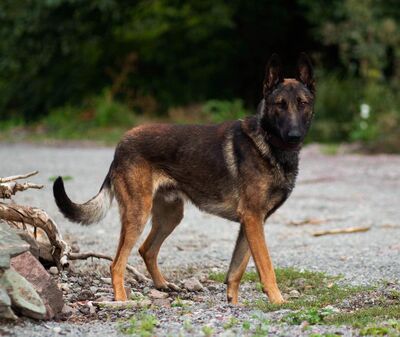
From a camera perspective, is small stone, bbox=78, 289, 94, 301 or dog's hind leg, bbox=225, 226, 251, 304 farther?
dog's hind leg, bbox=225, 226, 251, 304

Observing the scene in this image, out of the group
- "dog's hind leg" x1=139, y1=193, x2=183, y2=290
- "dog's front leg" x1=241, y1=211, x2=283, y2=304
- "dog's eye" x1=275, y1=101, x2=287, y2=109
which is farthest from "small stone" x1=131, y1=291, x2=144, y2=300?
"dog's eye" x1=275, y1=101, x2=287, y2=109

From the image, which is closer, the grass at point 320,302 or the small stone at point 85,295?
the grass at point 320,302

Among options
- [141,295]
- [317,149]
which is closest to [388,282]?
[141,295]

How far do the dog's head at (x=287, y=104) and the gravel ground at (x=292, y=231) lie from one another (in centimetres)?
146

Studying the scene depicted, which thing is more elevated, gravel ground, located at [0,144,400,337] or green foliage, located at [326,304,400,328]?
green foliage, located at [326,304,400,328]

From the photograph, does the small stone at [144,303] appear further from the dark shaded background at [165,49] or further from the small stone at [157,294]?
the dark shaded background at [165,49]

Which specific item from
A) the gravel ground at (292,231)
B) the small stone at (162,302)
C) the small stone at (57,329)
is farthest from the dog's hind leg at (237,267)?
the small stone at (57,329)

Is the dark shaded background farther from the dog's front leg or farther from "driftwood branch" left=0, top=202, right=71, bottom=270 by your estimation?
"driftwood branch" left=0, top=202, right=71, bottom=270

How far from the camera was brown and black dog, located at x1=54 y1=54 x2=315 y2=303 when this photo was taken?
7207mm

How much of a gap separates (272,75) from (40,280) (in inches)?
103

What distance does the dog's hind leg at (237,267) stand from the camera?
7254mm

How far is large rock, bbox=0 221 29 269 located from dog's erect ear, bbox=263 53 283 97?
8.15 feet

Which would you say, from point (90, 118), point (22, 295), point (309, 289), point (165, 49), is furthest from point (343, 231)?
point (165, 49)

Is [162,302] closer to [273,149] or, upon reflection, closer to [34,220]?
[34,220]
